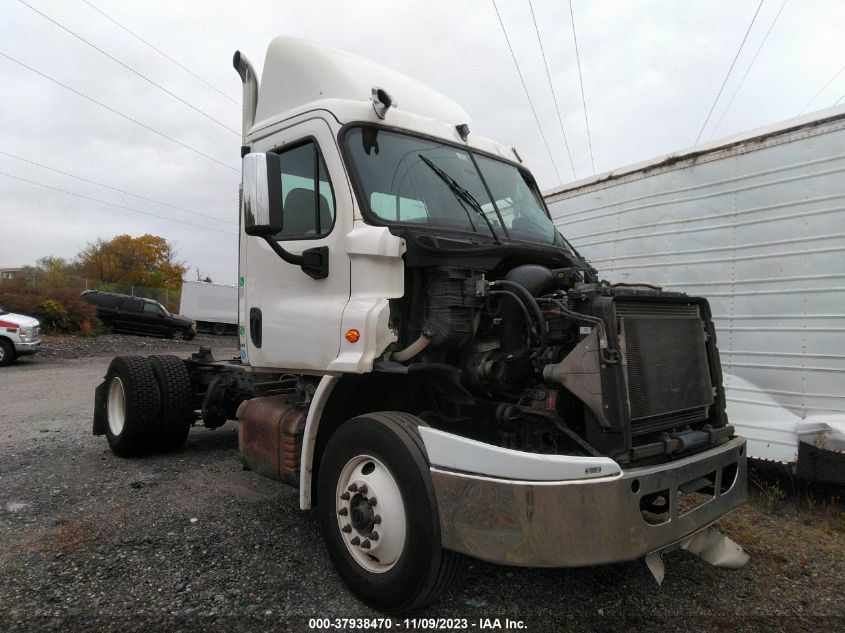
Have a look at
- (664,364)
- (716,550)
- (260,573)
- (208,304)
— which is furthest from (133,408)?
(208,304)

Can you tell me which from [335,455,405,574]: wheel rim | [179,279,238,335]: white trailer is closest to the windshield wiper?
[335,455,405,574]: wheel rim

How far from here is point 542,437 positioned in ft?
9.39

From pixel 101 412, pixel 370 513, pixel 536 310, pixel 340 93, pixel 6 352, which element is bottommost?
pixel 370 513

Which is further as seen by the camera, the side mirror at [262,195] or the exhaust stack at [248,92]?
the exhaust stack at [248,92]

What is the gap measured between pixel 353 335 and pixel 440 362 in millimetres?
510

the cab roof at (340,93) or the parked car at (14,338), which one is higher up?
the cab roof at (340,93)

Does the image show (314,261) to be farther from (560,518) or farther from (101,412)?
(101,412)

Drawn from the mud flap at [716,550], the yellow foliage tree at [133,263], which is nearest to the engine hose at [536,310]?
the mud flap at [716,550]

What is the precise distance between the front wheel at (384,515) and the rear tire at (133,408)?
307cm

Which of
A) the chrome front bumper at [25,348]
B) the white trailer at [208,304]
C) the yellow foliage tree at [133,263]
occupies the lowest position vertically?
the chrome front bumper at [25,348]

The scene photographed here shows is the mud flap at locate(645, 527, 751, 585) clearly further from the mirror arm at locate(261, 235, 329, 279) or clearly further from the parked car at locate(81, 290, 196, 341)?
the parked car at locate(81, 290, 196, 341)

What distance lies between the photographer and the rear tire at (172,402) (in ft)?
18.4

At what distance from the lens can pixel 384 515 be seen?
2.82m

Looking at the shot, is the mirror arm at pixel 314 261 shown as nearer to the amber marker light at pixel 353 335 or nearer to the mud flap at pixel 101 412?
the amber marker light at pixel 353 335
